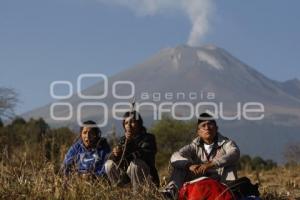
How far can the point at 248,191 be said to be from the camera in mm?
6977

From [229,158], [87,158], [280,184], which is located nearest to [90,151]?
[87,158]

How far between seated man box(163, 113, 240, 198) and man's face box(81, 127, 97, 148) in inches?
34.4

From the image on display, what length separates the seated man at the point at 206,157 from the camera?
7230 mm

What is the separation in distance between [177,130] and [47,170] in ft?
127

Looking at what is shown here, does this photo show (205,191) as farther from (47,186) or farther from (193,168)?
(47,186)

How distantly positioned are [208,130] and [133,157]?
754 mm

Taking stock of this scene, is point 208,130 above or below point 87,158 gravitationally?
above

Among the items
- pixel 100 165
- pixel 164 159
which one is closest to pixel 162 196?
pixel 100 165

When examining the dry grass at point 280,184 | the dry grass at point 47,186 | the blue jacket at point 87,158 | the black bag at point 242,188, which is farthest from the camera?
the dry grass at point 280,184

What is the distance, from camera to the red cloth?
21.2 ft

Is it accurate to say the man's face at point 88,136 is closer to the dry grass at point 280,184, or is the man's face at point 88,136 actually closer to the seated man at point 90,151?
the seated man at point 90,151

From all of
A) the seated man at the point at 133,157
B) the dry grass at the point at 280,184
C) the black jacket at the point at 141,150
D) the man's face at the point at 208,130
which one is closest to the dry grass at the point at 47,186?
the seated man at the point at 133,157

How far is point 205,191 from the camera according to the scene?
6488 mm

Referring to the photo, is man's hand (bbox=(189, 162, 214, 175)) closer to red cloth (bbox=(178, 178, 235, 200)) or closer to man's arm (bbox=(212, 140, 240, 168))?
man's arm (bbox=(212, 140, 240, 168))
